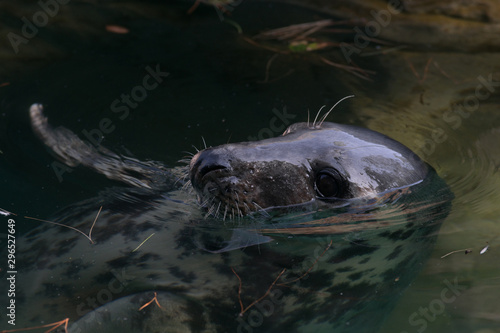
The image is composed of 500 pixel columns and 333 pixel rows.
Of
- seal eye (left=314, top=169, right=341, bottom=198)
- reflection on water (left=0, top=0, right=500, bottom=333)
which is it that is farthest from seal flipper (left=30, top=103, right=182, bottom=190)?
seal eye (left=314, top=169, right=341, bottom=198)

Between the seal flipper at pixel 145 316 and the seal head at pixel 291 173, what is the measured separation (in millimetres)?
590

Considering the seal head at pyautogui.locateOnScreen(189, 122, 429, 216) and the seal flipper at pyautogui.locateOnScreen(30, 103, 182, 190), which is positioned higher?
the seal head at pyautogui.locateOnScreen(189, 122, 429, 216)

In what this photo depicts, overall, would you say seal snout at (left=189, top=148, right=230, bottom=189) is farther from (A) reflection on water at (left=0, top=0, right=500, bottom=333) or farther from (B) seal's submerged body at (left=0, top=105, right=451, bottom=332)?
(A) reflection on water at (left=0, top=0, right=500, bottom=333)

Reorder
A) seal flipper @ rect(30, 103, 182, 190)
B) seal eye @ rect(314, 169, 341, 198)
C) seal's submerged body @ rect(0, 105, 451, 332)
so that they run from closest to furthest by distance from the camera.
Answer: seal's submerged body @ rect(0, 105, 451, 332)
seal eye @ rect(314, 169, 341, 198)
seal flipper @ rect(30, 103, 182, 190)

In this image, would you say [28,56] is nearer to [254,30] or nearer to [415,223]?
[254,30]

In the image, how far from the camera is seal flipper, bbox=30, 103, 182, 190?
4.07 m

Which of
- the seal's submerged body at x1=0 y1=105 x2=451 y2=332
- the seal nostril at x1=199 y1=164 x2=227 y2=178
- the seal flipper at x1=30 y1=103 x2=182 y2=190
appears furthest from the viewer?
the seal flipper at x1=30 y1=103 x2=182 y2=190

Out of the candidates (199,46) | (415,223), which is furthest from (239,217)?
(199,46)

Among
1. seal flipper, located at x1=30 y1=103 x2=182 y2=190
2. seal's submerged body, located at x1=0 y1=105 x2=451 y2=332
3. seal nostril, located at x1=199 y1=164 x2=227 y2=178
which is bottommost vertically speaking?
seal flipper, located at x1=30 y1=103 x2=182 y2=190

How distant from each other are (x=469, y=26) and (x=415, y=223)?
3.67m

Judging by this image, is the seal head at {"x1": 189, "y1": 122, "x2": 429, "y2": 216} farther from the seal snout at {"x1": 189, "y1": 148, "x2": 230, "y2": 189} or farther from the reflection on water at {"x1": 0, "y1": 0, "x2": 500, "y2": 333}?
the reflection on water at {"x1": 0, "y1": 0, "x2": 500, "y2": 333}

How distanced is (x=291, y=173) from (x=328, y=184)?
0.23 m

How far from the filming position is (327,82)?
215 inches

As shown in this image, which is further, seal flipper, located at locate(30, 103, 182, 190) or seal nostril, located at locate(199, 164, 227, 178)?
seal flipper, located at locate(30, 103, 182, 190)
